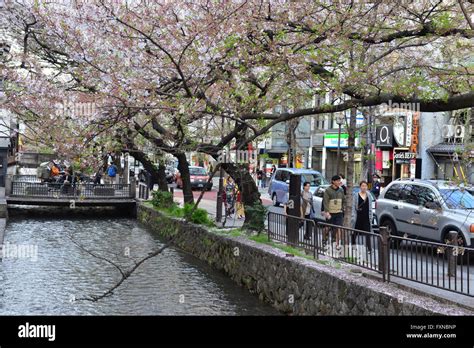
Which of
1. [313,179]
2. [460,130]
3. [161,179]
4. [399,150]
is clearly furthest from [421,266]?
[399,150]

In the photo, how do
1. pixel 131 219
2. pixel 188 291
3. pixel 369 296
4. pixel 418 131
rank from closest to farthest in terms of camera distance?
pixel 369 296
pixel 188 291
pixel 131 219
pixel 418 131

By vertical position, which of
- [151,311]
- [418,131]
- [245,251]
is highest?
[418,131]

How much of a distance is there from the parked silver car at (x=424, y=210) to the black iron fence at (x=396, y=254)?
277cm

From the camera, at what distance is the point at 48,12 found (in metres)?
14.1

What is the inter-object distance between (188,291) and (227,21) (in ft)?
18.5

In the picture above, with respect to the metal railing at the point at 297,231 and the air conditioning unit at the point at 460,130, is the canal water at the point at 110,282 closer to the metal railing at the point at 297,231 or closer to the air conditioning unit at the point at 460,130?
the metal railing at the point at 297,231

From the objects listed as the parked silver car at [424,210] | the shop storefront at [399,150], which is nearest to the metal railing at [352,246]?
the parked silver car at [424,210]

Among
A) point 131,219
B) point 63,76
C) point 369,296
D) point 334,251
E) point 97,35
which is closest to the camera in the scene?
point 369,296

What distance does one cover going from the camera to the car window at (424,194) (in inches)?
555

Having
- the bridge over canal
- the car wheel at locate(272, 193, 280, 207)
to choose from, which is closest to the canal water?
the bridge over canal

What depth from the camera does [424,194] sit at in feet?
47.3

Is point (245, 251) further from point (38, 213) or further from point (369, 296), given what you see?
point (38, 213)

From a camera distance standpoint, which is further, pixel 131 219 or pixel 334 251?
pixel 131 219

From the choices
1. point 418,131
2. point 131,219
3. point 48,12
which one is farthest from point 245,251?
point 418,131
